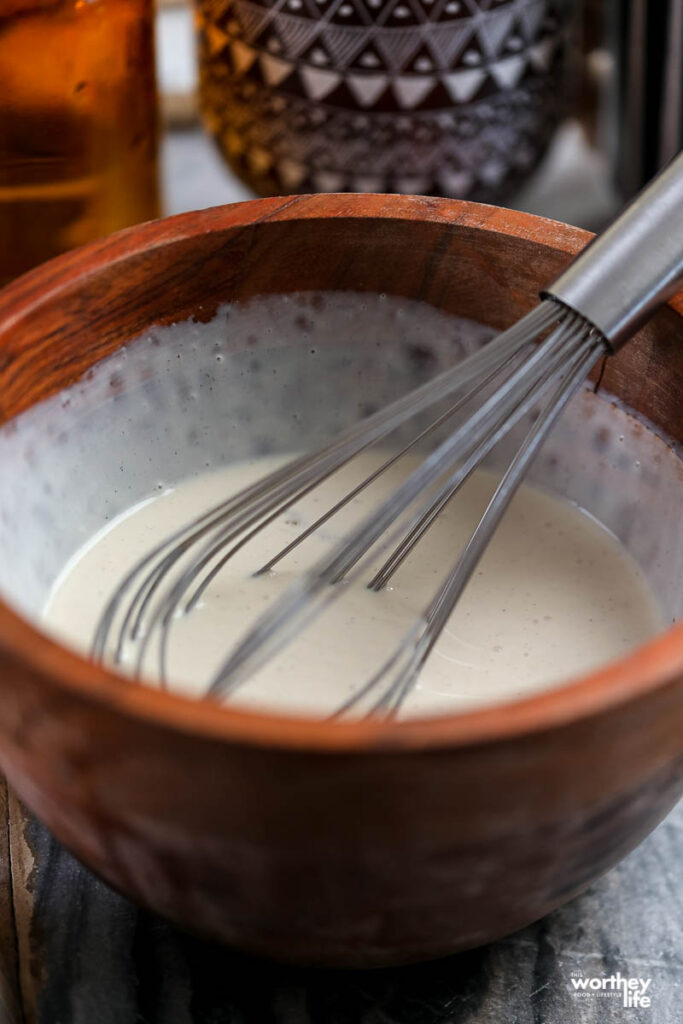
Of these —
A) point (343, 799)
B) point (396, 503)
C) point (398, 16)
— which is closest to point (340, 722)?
point (343, 799)

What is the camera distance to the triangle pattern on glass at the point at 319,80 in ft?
2.12

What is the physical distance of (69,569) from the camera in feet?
1.64

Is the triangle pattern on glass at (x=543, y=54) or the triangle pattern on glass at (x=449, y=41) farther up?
the triangle pattern on glass at (x=543, y=54)

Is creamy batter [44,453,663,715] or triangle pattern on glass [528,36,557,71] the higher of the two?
triangle pattern on glass [528,36,557,71]

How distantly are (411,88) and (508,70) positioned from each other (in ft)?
0.17

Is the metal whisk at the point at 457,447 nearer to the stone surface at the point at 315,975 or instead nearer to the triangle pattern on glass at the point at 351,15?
the stone surface at the point at 315,975

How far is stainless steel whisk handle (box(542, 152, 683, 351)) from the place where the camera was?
0.42 metres

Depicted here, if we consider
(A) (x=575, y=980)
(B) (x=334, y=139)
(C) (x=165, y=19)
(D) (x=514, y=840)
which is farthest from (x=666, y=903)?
(C) (x=165, y=19)

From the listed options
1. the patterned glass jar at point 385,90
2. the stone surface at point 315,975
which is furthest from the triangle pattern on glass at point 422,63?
the stone surface at point 315,975

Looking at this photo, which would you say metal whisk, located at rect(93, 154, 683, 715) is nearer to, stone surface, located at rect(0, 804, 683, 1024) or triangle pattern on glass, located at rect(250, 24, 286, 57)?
stone surface, located at rect(0, 804, 683, 1024)

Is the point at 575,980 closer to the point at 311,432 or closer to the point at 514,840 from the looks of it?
the point at 514,840

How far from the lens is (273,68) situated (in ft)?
2.15

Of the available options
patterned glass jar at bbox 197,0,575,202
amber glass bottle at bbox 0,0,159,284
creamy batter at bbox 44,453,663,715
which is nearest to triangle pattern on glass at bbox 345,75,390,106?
patterned glass jar at bbox 197,0,575,202

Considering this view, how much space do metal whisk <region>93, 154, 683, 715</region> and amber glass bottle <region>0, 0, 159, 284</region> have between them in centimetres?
26
